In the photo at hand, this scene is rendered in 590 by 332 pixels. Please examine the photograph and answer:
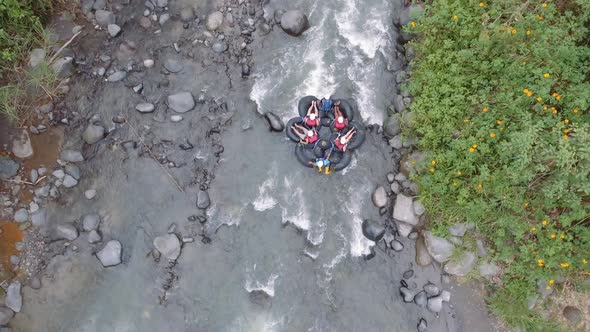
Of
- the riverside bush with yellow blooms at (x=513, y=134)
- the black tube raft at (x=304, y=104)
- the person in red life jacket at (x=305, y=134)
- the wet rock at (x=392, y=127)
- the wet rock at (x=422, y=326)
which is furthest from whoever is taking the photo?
the black tube raft at (x=304, y=104)

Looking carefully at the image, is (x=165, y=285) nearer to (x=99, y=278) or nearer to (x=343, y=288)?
(x=99, y=278)

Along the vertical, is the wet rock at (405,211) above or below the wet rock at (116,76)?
below

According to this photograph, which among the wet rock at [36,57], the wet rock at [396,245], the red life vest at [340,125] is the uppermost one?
the wet rock at [36,57]

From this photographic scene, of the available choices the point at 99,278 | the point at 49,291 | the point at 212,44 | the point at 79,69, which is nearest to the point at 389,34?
the point at 212,44

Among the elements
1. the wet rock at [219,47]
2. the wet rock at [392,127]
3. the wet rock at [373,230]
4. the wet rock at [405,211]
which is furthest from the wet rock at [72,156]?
the wet rock at [405,211]

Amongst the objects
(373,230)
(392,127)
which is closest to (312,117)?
(392,127)

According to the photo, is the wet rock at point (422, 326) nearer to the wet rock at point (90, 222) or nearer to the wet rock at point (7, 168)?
the wet rock at point (90, 222)

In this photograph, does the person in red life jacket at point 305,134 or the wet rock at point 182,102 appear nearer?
the person in red life jacket at point 305,134
